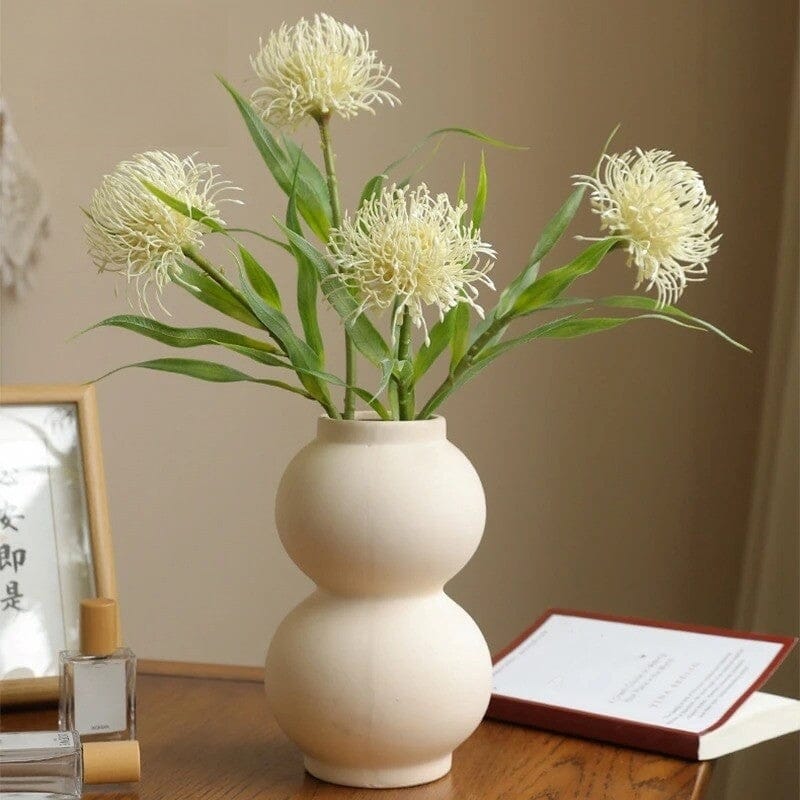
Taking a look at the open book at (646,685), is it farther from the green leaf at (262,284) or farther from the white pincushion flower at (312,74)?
the white pincushion flower at (312,74)

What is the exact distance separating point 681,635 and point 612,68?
2.31ft

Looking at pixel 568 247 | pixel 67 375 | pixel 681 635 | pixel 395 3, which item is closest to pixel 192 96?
pixel 395 3

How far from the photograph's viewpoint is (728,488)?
1.41 metres

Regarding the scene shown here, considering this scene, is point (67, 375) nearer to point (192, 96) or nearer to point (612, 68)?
point (192, 96)

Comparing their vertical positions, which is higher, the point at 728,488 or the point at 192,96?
the point at 192,96

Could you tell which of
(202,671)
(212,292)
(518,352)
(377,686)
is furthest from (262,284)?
(518,352)

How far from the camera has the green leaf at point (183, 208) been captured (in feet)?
2.28

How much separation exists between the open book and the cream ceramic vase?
0.42 feet

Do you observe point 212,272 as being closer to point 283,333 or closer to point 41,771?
point 283,333

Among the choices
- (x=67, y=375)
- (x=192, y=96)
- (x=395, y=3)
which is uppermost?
(x=395, y=3)

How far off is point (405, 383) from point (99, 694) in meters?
0.30

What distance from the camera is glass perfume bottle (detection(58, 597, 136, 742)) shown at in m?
0.81

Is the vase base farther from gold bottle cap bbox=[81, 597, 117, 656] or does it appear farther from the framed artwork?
the framed artwork

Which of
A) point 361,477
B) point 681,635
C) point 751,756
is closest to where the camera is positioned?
point 361,477
